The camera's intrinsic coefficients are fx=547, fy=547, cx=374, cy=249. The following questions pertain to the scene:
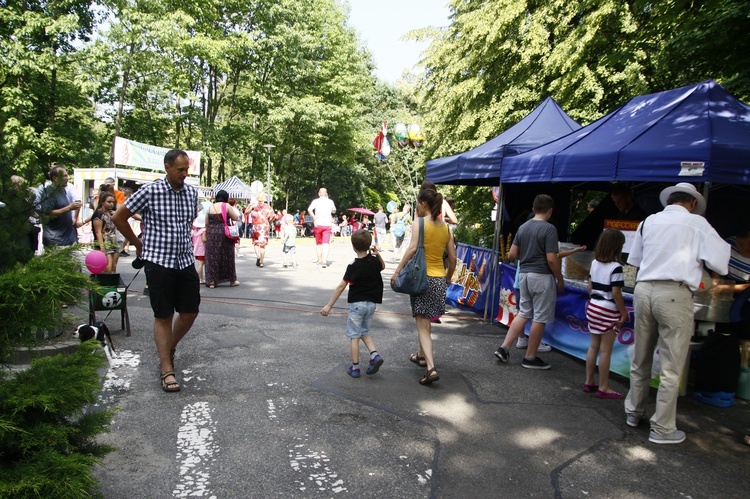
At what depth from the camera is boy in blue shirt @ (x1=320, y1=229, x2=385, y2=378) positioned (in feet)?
17.0

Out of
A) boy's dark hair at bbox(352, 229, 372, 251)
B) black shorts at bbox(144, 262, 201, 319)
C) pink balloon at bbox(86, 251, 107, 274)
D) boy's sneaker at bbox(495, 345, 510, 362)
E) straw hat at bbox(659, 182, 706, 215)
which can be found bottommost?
boy's sneaker at bbox(495, 345, 510, 362)

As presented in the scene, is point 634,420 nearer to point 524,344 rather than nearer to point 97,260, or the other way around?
point 524,344

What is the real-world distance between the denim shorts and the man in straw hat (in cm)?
231

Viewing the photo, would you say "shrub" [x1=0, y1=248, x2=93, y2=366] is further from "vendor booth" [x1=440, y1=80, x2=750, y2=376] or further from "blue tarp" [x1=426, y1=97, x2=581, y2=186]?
"blue tarp" [x1=426, y1=97, x2=581, y2=186]

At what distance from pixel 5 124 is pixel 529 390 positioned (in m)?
4.52

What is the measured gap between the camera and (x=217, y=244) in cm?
990

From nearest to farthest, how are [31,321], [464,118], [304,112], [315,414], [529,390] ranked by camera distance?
[31,321] < [315,414] < [529,390] < [464,118] < [304,112]

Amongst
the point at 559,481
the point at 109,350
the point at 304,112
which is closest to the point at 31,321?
the point at 559,481

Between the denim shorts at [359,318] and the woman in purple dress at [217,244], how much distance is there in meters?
5.18

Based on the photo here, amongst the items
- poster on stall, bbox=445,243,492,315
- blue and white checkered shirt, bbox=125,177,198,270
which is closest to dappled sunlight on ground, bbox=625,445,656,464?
blue and white checkered shirt, bbox=125,177,198,270

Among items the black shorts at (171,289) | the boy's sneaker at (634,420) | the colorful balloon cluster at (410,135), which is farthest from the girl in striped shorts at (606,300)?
the colorful balloon cluster at (410,135)

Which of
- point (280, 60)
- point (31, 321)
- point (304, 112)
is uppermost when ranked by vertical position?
point (280, 60)

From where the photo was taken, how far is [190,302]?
189 inches

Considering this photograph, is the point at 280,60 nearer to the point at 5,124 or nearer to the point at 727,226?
the point at 727,226
